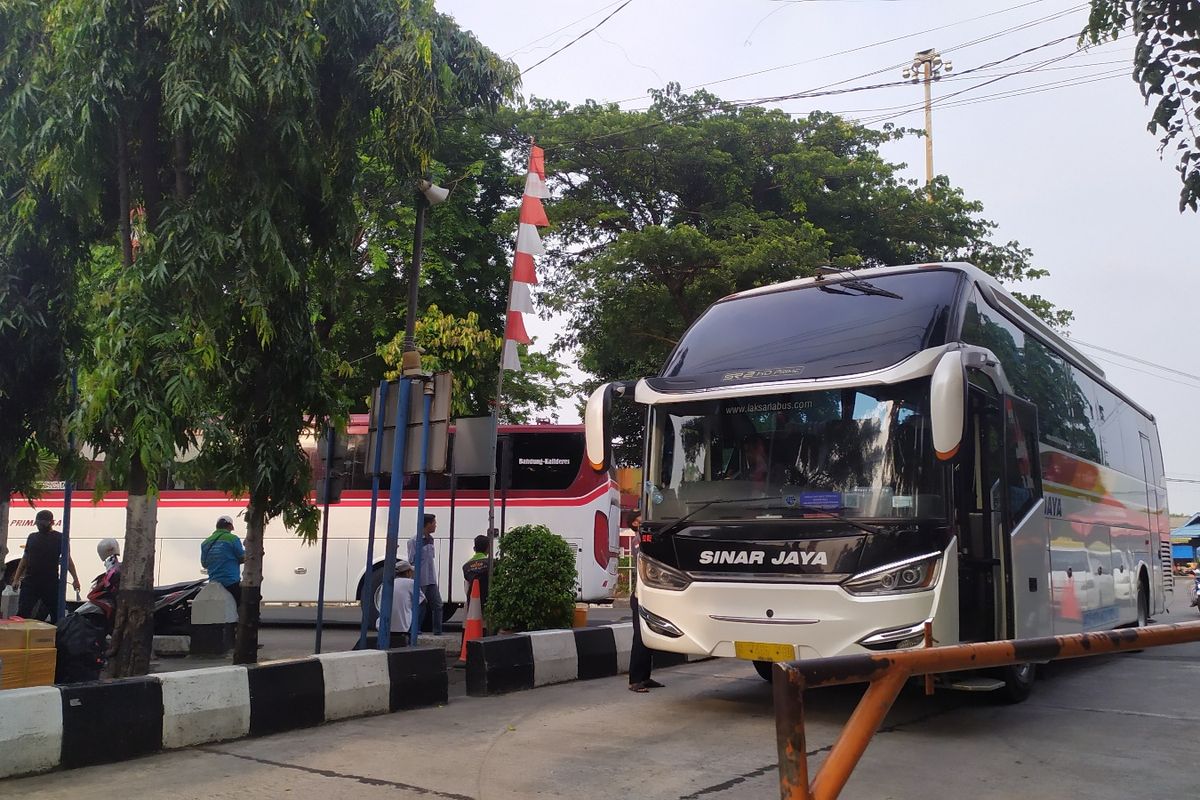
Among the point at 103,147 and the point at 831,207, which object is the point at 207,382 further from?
the point at 831,207

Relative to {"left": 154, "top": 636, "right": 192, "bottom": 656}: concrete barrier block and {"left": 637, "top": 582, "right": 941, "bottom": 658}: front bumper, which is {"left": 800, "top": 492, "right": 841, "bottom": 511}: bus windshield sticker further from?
{"left": 154, "top": 636, "right": 192, "bottom": 656}: concrete barrier block

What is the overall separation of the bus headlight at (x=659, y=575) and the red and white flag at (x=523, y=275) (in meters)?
5.67

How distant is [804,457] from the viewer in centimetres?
725

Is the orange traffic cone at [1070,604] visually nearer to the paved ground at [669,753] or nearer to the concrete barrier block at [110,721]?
the paved ground at [669,753]

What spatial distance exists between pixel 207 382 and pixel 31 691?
120 inches

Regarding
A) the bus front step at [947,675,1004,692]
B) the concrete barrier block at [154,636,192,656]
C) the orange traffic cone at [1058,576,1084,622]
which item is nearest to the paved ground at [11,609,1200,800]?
the bus front step at [947,675,1004,692]

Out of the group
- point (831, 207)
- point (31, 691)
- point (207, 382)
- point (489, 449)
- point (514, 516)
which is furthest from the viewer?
point (831, 207)

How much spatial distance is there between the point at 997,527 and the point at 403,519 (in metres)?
11.0

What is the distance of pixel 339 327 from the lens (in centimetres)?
1827

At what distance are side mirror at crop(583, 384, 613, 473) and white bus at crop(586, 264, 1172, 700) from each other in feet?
0.06

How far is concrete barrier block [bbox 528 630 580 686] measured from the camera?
9.25 metres

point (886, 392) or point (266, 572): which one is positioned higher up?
point (886, 392)

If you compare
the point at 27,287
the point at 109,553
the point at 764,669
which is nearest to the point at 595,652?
the point at 764,669

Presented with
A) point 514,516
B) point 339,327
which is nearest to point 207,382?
point 514,516
